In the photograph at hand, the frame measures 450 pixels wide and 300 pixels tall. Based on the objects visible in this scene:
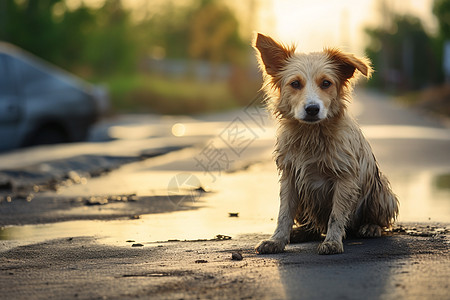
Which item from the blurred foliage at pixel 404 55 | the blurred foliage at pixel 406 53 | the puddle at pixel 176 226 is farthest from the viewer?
the blurred foliage at pixel 404 55

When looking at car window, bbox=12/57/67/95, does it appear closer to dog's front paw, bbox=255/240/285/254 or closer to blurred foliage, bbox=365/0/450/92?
dog's front paw, bbox=255/240/285/254

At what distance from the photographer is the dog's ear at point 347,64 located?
676 cm

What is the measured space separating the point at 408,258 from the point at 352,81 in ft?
6.16

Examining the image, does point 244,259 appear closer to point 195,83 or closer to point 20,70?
point 20,70

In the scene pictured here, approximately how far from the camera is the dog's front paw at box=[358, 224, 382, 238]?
22.4 feet

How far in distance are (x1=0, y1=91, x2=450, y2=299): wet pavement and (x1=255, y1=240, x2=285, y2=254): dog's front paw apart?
0.07 meters

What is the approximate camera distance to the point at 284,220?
6492 millimetres

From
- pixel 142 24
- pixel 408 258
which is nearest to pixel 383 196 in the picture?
pixel 408 258

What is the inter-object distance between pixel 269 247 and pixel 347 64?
71.1 inches

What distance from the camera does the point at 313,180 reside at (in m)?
6.64

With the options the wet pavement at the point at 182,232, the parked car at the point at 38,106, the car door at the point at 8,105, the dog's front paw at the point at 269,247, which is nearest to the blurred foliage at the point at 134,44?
the parked car at the point at 38,106

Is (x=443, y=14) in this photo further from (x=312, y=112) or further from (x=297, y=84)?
(x=312, y=112)

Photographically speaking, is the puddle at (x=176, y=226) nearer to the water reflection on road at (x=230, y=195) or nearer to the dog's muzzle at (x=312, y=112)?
the water reflection on road at (x=230, y=195)

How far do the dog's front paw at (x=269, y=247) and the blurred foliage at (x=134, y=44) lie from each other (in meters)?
39.9
